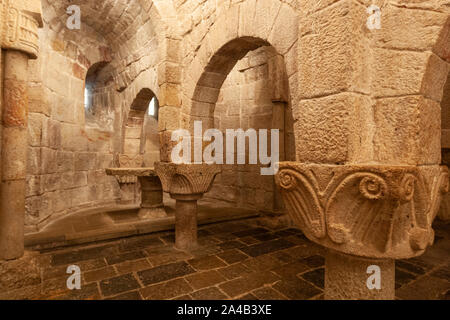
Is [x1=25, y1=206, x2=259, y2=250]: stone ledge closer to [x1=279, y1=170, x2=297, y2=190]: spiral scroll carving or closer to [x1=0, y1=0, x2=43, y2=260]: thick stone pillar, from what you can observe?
[x1=0, y1=0, x2=43, y2=260]: thick stone pillar

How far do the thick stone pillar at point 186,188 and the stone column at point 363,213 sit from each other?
155 centimetres

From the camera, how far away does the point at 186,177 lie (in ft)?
9.87

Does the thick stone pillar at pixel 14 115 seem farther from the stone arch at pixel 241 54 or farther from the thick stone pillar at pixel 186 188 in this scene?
the stone arch at pixel 241 54

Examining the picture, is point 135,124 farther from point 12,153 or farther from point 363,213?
point 363,213

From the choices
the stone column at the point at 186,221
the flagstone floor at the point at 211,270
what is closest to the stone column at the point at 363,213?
the flagstone floor at the point at 211,270

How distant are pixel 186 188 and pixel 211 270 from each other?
99 cm

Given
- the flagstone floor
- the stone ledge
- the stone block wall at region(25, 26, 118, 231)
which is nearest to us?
the flagstone floor

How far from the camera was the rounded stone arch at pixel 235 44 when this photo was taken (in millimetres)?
1871

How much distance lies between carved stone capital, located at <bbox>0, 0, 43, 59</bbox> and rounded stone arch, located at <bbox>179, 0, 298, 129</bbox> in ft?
5.19

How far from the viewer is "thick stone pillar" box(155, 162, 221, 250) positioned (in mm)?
3031

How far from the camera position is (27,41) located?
2.24 metres

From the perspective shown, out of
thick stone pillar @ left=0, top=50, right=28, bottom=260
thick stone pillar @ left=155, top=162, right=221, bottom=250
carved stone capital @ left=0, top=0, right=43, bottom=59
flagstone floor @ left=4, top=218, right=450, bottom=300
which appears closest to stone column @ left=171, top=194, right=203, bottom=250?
thick stone pillar @ left=155, top=162, right=221, bottom=250

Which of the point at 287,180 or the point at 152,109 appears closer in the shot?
the point at 287,180

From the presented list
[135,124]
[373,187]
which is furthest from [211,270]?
[135,124]
